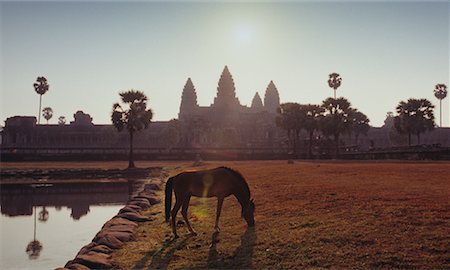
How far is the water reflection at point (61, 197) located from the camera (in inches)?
867

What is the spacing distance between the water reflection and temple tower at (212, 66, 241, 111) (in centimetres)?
16119

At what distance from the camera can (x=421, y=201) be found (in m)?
11.8

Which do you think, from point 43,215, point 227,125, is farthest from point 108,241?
point 227,125

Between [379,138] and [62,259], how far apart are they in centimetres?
17237

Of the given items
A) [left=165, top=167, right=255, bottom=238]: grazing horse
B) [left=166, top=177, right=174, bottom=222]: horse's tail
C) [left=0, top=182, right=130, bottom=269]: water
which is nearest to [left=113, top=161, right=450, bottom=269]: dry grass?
[left=165, top=167, right=255, bottom=238]: grazing horse

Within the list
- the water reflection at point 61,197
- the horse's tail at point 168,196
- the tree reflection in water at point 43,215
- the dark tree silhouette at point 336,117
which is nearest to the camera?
the horse's tail at point 168,196

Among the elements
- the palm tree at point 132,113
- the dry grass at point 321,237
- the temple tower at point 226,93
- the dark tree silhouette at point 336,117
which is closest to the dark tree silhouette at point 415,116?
the dark tree silhouette at point 336,117

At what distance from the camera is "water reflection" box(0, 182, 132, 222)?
22.0 metres

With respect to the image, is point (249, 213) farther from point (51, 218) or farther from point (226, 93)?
point (226, 93)

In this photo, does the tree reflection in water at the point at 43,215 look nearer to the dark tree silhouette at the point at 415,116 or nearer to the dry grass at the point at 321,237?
the dry grass at the point at 321,237

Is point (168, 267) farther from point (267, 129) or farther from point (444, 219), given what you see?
point (267, 129)

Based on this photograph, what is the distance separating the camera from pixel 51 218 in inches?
766

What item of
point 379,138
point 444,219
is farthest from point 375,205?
point 379,138

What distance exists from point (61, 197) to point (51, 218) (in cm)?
849
